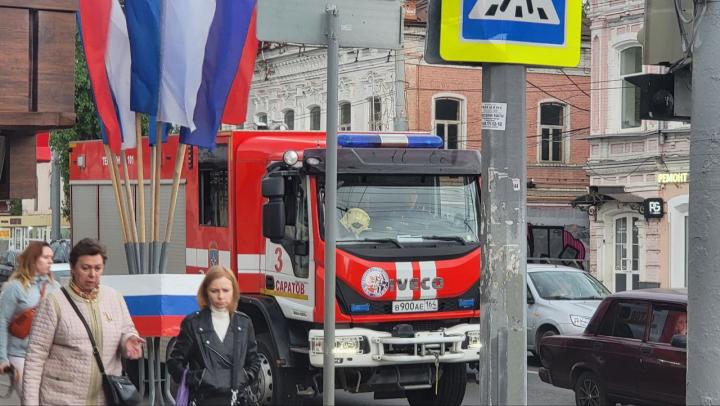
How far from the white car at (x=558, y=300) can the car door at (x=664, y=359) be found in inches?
253

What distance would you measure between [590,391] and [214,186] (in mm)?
4804

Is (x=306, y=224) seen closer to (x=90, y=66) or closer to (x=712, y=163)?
(x=90, y=66)

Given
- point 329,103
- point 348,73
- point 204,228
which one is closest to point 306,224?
point 204,228

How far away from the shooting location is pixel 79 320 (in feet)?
22.8

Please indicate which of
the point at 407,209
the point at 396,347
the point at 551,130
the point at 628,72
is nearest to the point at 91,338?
the point at 396,347

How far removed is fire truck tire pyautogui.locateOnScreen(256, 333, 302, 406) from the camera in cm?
1312

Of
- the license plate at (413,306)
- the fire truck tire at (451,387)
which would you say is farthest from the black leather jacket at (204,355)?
the fire truck tire at (451,387)

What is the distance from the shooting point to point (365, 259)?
42.0ft

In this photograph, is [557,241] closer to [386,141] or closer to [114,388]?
[386,141]

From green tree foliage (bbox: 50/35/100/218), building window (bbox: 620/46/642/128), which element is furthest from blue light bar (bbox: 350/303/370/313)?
building window (bbox: 620/46/642/128)

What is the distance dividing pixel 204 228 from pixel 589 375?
4657mm

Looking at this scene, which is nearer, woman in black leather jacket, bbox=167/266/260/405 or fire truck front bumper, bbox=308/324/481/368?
woman in black leather jacket, bbox=167/266/260/405

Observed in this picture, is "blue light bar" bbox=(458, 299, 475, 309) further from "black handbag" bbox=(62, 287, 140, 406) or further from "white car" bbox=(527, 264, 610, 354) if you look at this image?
"black handbag" bbox=(62, 287, 140, 406)

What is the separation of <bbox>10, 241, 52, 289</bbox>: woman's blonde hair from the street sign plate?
2899mm
